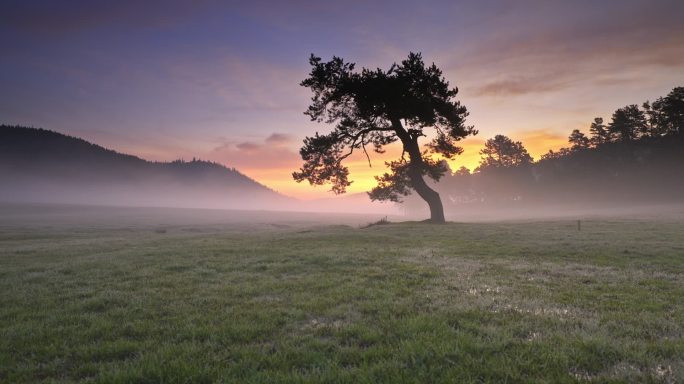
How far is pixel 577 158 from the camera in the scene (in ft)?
386

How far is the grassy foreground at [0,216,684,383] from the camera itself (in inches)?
225

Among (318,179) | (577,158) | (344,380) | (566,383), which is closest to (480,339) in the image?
(566,383)

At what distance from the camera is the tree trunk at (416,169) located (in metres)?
43.9

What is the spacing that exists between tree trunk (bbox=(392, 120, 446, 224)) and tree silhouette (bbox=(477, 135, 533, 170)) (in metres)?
101

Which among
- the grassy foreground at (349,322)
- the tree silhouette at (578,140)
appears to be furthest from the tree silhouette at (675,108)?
the grassy foreground at (349,322)

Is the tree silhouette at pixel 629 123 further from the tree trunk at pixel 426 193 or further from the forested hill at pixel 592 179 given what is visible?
the tree trunk at pixel 426 193

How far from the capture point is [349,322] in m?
8.10

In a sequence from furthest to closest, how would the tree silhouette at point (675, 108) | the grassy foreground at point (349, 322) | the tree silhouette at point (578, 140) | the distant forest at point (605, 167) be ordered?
the tree silhouette at point (578, 140) → the distant forest at point (605, 167) → the tree silhouette at point (675, 108) → the grassy foreground at point (349, 322)

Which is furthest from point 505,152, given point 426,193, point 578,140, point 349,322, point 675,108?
point 349,322

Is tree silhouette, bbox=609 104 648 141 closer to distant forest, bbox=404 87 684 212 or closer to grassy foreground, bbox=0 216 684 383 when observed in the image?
distant forest, bbox=404 87 684 212

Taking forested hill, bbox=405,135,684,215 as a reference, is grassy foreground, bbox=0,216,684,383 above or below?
below

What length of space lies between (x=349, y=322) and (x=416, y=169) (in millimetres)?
38305

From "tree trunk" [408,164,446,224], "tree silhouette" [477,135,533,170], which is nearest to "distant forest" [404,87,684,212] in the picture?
"tree silhouette" [477,135,533,170]

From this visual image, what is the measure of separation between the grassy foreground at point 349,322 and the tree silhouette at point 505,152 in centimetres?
12795
